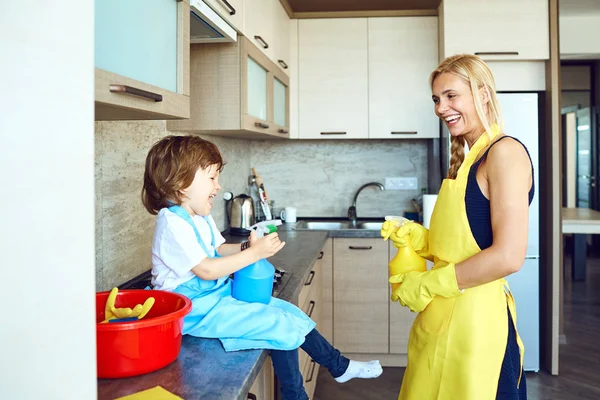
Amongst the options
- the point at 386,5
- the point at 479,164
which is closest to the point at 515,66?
the point at 386,5

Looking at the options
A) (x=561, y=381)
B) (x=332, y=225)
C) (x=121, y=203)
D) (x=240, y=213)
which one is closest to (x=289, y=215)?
(x=332, y=225)

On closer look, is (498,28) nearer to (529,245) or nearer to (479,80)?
(529,245)

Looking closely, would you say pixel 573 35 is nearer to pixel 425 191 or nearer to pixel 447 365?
pixel 425 191

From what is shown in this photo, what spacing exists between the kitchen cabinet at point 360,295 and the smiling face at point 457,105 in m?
1.88

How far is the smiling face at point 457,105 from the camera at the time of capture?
5.64ft

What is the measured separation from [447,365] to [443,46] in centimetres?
229

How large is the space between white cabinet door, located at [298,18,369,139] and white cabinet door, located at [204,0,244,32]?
144 cm

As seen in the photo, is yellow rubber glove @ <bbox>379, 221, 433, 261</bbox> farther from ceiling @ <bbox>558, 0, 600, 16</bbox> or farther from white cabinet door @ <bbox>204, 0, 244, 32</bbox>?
ceiling @ <bbox>558, 0, 600, 16</bbox>

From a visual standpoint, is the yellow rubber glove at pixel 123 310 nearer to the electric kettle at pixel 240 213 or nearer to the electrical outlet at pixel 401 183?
the electric kettle at pixel 240 213

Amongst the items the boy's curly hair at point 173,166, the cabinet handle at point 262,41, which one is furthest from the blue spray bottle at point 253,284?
the cabinet handle at point 262,41

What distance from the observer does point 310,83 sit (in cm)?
387

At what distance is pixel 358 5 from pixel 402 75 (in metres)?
0.53
